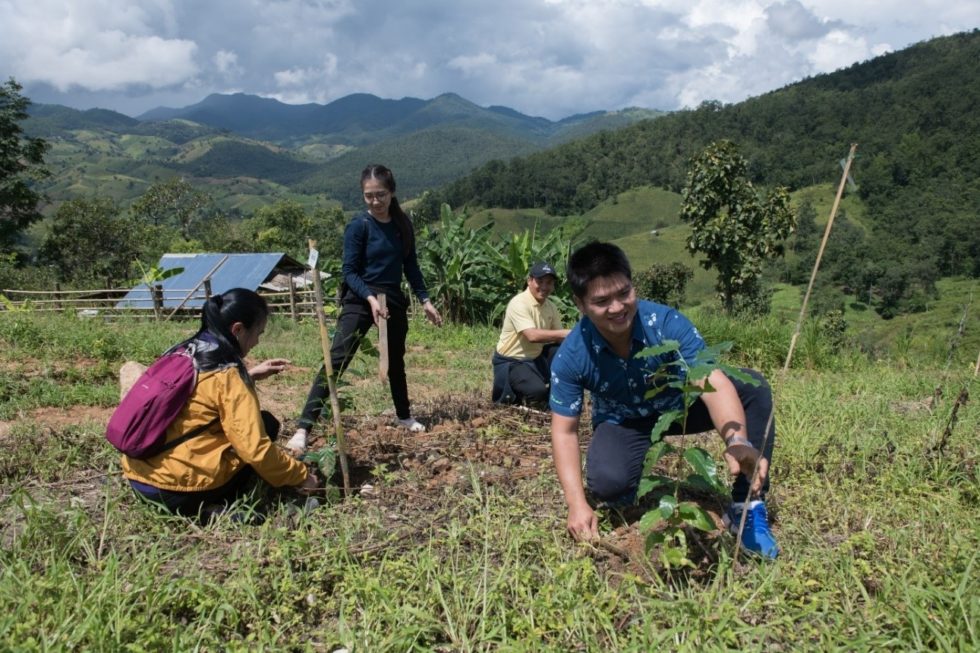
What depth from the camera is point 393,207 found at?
3654 mm

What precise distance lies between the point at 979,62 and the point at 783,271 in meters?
72.7

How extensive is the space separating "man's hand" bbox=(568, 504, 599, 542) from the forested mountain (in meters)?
54.9

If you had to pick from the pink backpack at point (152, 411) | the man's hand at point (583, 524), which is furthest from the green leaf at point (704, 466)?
the pink backpack at point (152, 411)

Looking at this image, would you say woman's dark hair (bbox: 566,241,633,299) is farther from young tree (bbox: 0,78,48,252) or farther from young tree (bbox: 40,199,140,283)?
young tree (bbox: 40,199,140,283)

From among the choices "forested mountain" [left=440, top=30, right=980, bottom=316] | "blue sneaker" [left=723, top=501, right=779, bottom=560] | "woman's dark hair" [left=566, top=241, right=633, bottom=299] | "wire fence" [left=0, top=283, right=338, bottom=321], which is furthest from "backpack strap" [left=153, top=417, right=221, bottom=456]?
"forested mountain" [left=440, top=30, right=980, bottom=316]

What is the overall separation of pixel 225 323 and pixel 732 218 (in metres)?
15.9

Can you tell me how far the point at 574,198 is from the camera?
102 meters

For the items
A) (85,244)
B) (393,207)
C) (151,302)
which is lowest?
(151,302)

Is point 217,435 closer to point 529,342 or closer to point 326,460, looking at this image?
point 326,460

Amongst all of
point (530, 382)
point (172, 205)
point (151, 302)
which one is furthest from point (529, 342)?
point (172, 205)

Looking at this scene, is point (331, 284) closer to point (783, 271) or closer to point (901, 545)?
point (901, 545)

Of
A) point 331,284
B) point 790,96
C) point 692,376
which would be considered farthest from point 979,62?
point 692,376

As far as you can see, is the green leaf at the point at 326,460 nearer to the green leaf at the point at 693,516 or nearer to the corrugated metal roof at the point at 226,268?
the green leaf at the point at 693,516

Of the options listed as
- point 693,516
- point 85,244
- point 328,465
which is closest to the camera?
point 693,516
